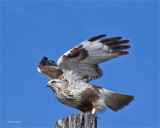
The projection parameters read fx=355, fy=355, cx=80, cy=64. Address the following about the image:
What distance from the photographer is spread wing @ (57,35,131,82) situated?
8.40m

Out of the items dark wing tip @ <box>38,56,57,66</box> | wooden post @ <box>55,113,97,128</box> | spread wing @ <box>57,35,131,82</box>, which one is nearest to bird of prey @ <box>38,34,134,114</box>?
spread wing @ <box>57,35,131,82</box>

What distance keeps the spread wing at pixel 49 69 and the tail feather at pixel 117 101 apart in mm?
1516

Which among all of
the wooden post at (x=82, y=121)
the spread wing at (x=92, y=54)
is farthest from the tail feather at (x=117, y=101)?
the wooden post at (x=82, y=121)

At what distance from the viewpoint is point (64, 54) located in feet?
27.5

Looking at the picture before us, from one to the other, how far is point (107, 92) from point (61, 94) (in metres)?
1.12

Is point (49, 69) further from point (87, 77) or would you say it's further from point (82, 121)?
point (82, 121)

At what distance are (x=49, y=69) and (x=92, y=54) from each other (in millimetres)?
1899

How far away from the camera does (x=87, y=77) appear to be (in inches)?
346

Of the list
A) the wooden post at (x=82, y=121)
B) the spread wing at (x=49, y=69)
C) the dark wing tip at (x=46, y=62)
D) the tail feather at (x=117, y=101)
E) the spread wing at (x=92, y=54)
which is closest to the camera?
the wooden post at (x=82, y=121)

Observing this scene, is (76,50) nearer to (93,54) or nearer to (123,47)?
(93,54)

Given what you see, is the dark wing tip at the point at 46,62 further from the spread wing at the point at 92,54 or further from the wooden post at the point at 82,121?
the wooden post at the point at 82,121

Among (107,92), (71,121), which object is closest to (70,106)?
(107,92)

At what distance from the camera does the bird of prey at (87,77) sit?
8406mm

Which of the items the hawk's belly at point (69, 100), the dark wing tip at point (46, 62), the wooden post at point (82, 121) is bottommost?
the wooden post at point (82, 121)
